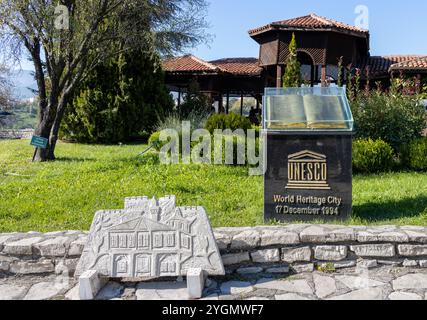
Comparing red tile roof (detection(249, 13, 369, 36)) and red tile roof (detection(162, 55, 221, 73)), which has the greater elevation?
red tile roof (detection(249, 13, 369, 36))

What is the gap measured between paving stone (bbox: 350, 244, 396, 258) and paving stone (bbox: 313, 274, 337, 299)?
1.33ft

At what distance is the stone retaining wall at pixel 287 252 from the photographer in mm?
4020

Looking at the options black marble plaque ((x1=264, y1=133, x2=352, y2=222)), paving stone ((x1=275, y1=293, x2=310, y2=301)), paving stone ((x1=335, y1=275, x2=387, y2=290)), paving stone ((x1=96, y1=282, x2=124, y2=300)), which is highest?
black marble plaque ((x1=264, y1=133, x2=352, y2=222))

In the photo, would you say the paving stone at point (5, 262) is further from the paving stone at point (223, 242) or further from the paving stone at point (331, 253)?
the paving stone at point (331, 253)

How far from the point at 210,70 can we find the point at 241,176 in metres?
11.7

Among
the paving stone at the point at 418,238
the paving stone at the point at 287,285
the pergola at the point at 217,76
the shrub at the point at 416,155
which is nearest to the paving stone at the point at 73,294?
the paving stone at the point at 287,285

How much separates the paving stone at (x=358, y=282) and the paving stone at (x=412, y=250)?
457mm

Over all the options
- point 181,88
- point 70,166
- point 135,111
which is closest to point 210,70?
point 181,88

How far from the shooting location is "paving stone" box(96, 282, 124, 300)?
142 inches

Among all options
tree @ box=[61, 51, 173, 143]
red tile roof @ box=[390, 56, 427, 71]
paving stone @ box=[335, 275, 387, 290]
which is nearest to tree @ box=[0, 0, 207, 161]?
tree @ box=[61, 51, 173, 143]

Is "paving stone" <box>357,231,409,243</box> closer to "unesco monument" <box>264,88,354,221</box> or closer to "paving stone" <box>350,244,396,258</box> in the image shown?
"paving stone" <box>350,244,396,258</box>

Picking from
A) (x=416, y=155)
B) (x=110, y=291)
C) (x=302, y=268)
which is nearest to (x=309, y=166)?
(x=302, y=268)

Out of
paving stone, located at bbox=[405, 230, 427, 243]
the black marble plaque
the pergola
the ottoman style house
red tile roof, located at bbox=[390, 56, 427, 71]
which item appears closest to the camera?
paving stone, located at bbox=[405, 230, 427, 243]

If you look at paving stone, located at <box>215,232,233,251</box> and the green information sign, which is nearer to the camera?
paving stone, located at <box>215,232,233,251</box>
